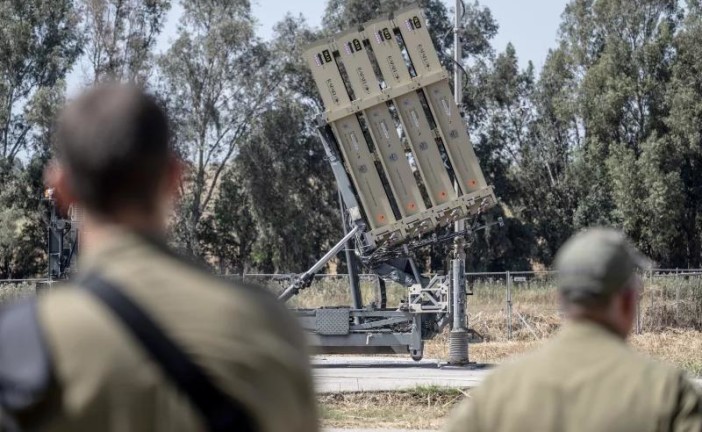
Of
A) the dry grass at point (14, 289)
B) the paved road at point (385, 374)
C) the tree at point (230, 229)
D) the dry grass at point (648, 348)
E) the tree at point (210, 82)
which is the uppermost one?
the tree at point (210, 82)

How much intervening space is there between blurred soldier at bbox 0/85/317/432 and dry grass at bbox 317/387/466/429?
12236 mm

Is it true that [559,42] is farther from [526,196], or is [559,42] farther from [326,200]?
[326,200]

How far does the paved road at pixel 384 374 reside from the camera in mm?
18328

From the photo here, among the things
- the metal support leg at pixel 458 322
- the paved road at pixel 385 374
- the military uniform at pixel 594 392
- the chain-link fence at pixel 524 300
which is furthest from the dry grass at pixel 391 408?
the chain-link fence at pixel 524 300

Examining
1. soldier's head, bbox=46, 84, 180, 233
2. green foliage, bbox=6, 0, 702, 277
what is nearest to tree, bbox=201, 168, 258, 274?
green foliage, bbox=6, 0, 702, 277

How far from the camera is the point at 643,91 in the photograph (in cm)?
5269

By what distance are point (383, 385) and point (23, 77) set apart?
37.5 metres

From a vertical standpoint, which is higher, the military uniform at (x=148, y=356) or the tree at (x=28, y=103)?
the tree at (x=28, y=103)

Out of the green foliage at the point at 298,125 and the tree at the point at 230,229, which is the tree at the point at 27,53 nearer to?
the green foliage at the point at 298,125

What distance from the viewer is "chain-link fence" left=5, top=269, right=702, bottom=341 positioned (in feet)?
108

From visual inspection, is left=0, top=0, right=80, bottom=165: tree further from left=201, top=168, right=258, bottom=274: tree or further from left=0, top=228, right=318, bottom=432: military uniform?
left=0, top=228, right=318, bottom=432: military uniform

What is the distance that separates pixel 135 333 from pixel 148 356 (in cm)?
5

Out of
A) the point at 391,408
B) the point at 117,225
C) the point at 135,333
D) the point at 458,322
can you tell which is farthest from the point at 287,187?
the point at 135,333

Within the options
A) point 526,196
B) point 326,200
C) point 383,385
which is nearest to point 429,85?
point 383,385
